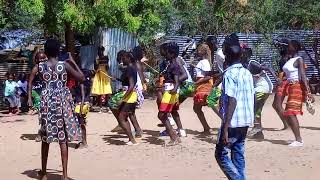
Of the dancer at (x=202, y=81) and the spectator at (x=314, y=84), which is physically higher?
the dancer at (x=202, y=81)

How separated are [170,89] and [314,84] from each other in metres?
10.4

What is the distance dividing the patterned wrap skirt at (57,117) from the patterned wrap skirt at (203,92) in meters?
3.53

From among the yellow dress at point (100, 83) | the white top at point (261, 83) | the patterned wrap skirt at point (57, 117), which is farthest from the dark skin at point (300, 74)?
the yellow dress at point (100, 83)

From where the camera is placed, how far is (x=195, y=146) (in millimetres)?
9164

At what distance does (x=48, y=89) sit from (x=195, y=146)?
325cm

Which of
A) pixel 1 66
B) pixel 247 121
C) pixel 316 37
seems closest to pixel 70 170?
pixel 247 121

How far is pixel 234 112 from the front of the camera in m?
5.56

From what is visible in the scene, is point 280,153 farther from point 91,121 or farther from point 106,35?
point 106,35

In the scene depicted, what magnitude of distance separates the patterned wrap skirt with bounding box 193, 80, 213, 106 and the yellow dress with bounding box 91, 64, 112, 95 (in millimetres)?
4603

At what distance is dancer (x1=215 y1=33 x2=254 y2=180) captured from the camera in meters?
5.53

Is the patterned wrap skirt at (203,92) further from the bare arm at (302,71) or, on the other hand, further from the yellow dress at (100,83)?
the yellow dress at (100,83)

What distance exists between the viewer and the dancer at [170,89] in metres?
8.99

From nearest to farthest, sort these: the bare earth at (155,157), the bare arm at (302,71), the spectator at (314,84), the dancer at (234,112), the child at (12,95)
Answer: the dancer at (234,112)
the bare earth at (155,157)
the bare arm at (302,71)
the child at (12,95)
the spectator at (314,84)

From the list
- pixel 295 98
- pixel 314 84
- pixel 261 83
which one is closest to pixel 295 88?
pixel 295 98
